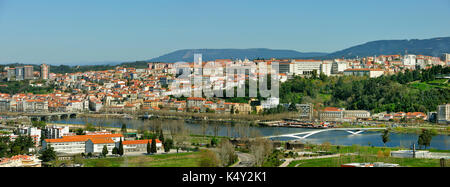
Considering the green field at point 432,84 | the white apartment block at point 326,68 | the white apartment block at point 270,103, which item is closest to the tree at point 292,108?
the white apartment block at point 270,103

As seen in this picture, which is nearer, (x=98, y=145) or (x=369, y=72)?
(x=98, y=145)

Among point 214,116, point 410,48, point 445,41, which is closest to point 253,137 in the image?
point 214,116

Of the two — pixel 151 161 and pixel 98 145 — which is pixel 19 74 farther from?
pixel 151 161

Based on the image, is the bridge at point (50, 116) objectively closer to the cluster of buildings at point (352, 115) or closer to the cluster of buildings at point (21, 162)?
the cluster of buildings at point (352, 115)

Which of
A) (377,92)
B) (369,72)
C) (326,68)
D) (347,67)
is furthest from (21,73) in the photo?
(377,92)
